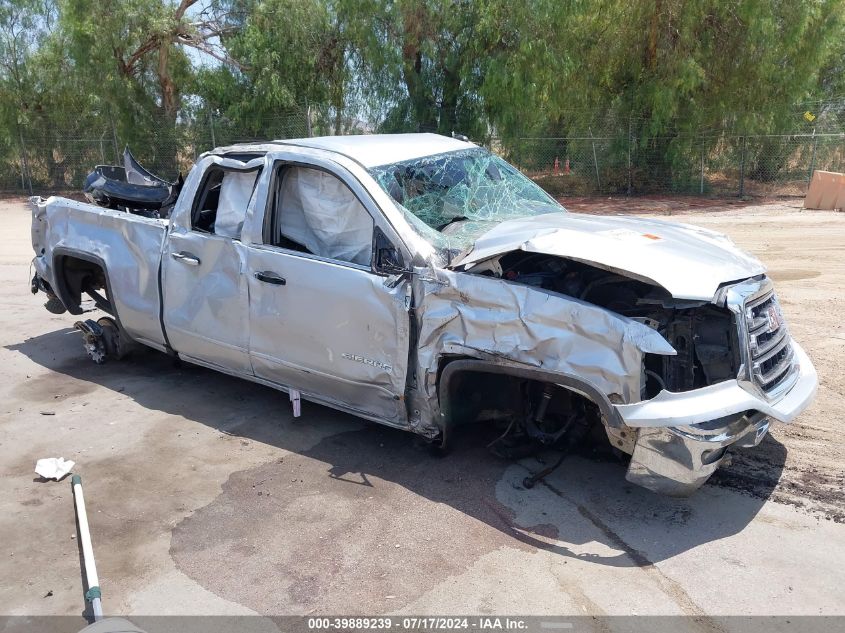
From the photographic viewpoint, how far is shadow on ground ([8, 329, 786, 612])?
3797 millimetres

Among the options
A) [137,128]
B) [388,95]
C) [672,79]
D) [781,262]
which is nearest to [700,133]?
[672,79]

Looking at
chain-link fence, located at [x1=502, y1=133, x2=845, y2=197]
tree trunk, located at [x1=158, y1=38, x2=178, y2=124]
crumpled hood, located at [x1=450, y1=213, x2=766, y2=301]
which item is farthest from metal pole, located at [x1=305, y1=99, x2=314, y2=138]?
crumpled hood, located at [x1=450, y1=213, x2=766, y2=301]

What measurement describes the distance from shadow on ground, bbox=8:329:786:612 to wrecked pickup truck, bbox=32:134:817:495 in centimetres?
27

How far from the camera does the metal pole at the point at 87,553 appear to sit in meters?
3.37

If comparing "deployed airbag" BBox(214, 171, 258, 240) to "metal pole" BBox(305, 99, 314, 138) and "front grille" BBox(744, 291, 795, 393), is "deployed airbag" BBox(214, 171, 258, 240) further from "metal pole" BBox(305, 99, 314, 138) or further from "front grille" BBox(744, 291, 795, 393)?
"metal pole" BBox(305, 99, 314, 138)

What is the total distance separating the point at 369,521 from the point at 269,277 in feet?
5.71

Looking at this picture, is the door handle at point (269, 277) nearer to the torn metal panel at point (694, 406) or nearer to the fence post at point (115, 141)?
the torn metal panel at point (694, 406)

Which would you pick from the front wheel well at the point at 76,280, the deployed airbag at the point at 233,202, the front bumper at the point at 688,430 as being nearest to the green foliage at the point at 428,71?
the front wheel well at the point at 76,280

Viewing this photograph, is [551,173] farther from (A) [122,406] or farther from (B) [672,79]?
(A) [122,406]

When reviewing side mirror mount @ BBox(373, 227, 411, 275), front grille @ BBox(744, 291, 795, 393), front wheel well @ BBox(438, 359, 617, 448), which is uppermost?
side mirror mount @ BBox(373, 227, 411, 275)

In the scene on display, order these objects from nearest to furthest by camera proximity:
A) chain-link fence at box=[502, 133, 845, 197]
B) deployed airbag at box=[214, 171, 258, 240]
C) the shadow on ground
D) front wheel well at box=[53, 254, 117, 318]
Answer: the shadow on ground → deployed airbag at box=[214, 171, 258, 240] → front wheel well at box=[53, 254, 117, 318] → chain-link fence at box=[502, 133, 845, 197]

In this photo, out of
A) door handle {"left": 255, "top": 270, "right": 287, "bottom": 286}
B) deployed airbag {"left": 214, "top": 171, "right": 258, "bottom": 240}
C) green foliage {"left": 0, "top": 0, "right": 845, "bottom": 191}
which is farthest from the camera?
green foliage {"left": 0, "top": 0, "right": 845, "bottom": 191}

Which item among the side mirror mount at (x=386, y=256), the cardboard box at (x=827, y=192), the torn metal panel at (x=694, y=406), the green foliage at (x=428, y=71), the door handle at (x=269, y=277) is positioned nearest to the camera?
the torn metal panel at (x=694, y=406)

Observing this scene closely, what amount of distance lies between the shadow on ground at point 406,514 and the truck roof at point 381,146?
1.87 metres
